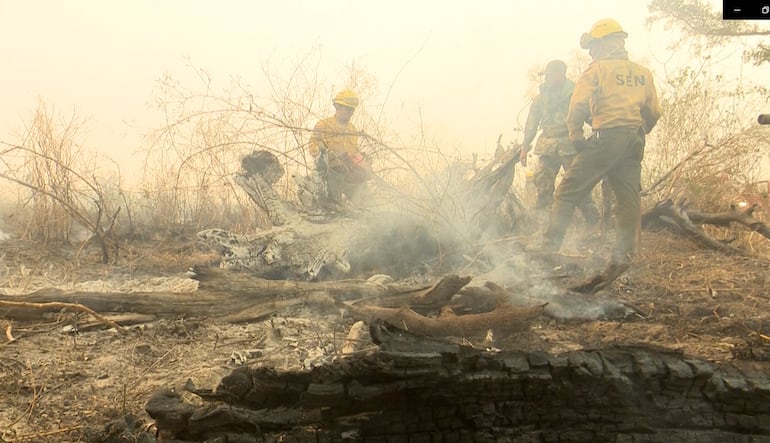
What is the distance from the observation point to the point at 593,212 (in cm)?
511

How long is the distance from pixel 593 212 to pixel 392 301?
317 centimetres

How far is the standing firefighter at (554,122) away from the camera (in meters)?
4.92

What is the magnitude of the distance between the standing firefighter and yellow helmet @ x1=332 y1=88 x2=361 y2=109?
1678 millimetres

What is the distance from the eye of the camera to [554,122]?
16.5ft

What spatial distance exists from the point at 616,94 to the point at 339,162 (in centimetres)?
224

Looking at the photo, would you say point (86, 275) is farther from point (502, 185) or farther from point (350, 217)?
point (502, 185)

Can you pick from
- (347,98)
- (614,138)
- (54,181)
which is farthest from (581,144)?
(54,181)

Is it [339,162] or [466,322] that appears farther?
[339,162]

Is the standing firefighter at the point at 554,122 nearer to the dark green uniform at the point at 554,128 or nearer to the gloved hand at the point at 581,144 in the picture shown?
the dark green uniform at the point at 554,128

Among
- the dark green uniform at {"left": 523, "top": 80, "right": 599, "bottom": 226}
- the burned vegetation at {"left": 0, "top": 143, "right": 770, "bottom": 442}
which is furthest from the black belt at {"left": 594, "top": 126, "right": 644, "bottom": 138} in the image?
the dark green uniform at {"left": 523, "top": 80, "right": 599, "bottom": 226}

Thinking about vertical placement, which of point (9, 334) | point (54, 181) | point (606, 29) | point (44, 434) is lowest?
point (44, 434)

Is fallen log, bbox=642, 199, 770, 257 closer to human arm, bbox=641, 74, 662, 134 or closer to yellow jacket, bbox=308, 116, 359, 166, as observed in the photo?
human arm, bbox=641, 74, 662, 134

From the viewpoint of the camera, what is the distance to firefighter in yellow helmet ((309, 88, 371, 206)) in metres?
4.08

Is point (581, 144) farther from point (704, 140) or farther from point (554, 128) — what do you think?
point (704, 140)
